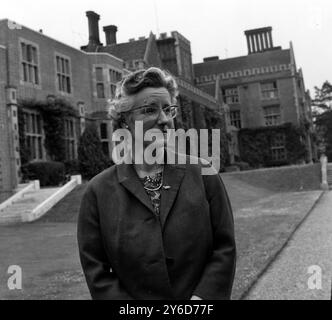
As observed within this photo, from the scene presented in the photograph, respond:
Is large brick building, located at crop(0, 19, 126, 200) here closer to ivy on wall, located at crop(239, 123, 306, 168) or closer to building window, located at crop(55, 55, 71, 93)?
building window, located at crop(55, 55, 71, 93)

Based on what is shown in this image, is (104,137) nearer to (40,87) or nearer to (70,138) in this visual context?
(70,138)

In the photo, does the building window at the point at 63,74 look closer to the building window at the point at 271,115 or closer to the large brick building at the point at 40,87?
the large brick building at the point at 40,87

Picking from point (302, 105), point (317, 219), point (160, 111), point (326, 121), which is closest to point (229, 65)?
point (302, 105)

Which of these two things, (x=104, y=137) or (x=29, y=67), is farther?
(x=104, y=137)

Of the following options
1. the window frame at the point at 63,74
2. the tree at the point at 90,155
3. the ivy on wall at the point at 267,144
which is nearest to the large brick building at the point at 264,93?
the ivy on wall at the point at 267,144

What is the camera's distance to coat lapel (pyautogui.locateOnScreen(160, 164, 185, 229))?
1.63m

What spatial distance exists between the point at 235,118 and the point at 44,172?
26570 mm

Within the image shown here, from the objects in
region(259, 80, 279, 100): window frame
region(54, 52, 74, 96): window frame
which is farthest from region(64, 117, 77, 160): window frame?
region(259, 80, 279, 100): window frame

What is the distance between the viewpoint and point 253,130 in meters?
37.8

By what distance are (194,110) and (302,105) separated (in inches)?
611

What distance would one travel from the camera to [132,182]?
66.3 inches

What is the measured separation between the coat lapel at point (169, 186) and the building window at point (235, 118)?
125 feet

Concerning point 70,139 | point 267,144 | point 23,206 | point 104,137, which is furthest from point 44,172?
point 267,144

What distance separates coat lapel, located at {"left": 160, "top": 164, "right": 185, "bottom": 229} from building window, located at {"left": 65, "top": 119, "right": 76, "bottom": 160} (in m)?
16.0
